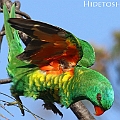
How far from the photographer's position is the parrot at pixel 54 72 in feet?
7.95

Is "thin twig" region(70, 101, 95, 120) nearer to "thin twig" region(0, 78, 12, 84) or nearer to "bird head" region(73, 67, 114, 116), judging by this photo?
"bird head" region(73, 67, 114, 116)

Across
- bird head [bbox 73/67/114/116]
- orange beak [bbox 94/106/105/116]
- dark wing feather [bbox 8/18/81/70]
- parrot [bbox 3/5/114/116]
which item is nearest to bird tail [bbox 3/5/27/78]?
parrot [bbox 3/5/114/116]

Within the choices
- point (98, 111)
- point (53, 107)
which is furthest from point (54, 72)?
point (98, 111)

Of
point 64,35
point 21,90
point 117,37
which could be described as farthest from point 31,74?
point 117,37

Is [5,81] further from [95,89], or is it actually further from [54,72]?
[95,89]

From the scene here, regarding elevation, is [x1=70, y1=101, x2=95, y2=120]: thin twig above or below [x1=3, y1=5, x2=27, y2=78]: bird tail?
below

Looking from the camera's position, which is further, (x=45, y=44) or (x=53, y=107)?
(x=53, y=107)

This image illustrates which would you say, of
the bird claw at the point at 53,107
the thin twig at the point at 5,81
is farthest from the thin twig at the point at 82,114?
the thin twig at the point at 5,81

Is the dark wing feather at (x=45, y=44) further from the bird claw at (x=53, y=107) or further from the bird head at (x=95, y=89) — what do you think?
the bird claw at (x=53, y=107)

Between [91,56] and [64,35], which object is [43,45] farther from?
[91,56]

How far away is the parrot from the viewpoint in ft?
7.95

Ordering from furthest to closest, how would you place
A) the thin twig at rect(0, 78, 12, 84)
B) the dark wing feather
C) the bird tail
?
the bird tail
the thin twig at rect(0, 78, 12, 84)
the dark wing feather

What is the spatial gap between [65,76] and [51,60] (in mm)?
103

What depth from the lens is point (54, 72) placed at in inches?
102
